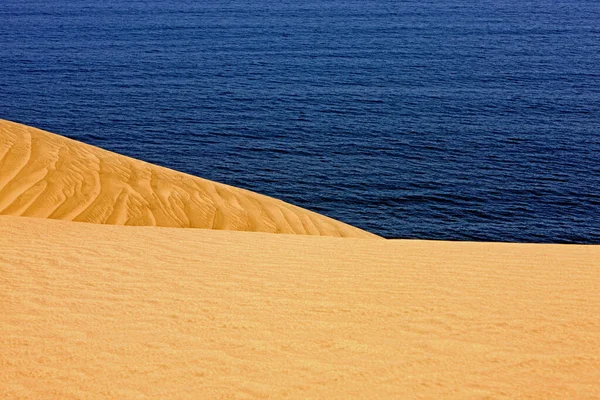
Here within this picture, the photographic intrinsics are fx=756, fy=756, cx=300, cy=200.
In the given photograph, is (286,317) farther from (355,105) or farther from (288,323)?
(355,105)

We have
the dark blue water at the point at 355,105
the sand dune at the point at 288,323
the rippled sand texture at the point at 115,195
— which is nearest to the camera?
the sand dune at the point at 288,323

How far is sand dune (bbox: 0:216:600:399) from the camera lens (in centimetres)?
466

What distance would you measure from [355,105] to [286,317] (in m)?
37.9

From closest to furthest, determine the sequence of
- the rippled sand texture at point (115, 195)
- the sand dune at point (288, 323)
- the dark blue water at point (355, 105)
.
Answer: the sand dune at point (288, 323) → the rippled sand texture at point (115, 195) → the dark blue water at point (355, 105)

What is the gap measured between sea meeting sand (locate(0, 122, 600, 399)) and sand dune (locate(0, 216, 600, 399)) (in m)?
0.02

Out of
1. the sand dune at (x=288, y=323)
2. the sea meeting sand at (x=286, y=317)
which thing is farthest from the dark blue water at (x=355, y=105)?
the sand dune at (x=288, y=323)

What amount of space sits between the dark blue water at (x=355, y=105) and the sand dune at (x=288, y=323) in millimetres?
18710

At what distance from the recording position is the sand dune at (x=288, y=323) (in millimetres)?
4660

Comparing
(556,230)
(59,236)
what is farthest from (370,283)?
(556,230)

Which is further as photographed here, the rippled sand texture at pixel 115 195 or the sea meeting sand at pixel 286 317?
the rippled sand texture at pixel 115 195

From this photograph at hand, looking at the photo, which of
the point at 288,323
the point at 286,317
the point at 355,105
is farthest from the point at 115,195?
the point at 355,105

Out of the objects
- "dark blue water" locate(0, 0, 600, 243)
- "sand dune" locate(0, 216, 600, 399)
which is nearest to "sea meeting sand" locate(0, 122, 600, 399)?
"sand dune" locate(0, 216, 600, 399)

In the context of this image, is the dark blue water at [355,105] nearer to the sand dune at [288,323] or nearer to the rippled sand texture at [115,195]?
the rippled sand texture at [115,195]

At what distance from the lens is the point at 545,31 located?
2569 inches
